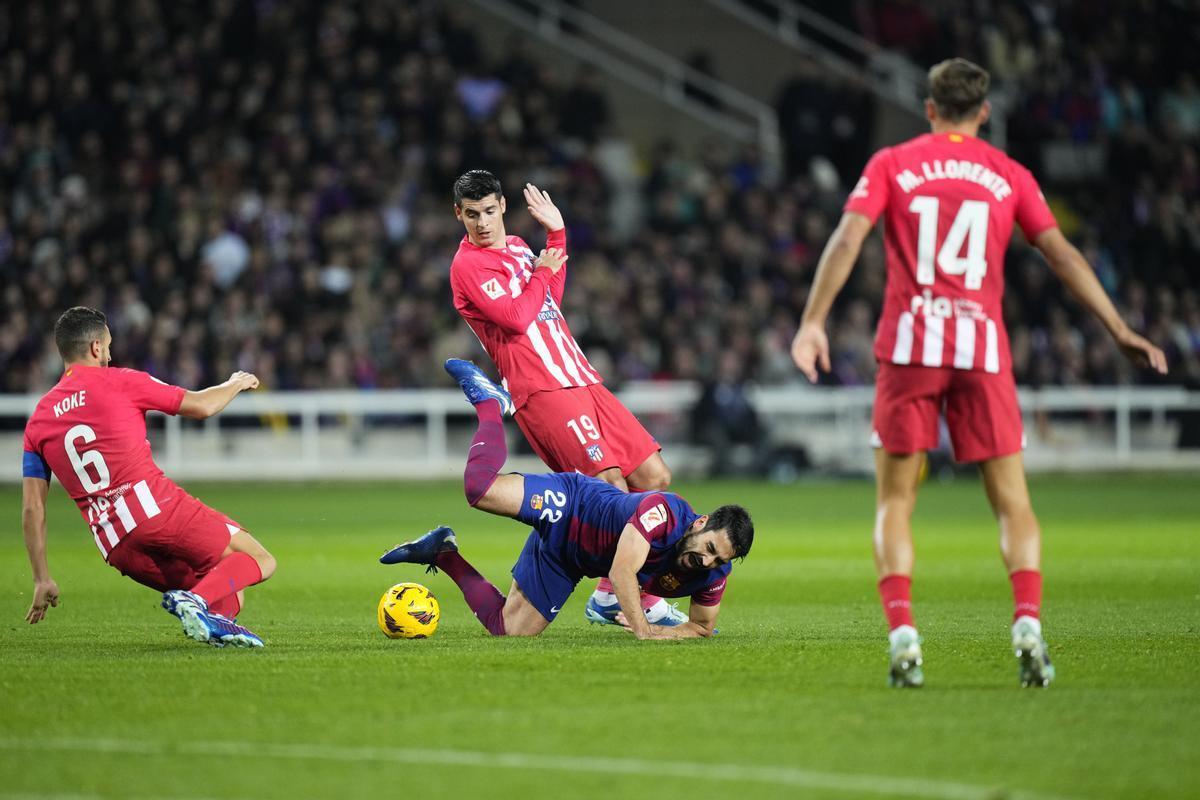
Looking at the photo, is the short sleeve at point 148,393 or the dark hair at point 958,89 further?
the short sleeve at point 148,393

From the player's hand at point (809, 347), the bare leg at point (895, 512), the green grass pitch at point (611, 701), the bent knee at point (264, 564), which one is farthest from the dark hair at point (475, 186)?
the bare leg at point (895, 512)

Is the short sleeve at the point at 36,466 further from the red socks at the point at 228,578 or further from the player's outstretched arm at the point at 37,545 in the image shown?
the red socks at the point at 228,578

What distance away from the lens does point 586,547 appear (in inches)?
355

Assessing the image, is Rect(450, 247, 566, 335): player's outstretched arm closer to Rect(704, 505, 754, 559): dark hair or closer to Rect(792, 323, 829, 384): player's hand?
Rect(704, 505, 754, 559): dark hair

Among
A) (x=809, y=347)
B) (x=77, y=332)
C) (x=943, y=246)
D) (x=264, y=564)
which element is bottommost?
(x=264, y=564)

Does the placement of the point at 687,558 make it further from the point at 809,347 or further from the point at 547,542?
the point at 809,347

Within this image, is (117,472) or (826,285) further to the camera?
(117,472)

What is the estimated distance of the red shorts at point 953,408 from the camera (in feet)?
22.9

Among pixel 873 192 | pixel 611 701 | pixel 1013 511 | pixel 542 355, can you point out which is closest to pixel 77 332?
pixel 542 355

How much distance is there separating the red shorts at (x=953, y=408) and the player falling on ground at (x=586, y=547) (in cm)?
173

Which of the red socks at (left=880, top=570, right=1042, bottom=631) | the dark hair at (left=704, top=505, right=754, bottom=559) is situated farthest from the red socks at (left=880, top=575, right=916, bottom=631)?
the dark hair at (left=704, top=505, right=754, bottom=559)

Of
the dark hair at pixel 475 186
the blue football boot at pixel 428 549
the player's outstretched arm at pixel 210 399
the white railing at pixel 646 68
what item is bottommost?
the blue football boot at pixel 428 549

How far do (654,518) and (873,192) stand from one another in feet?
7.54

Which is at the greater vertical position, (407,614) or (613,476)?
(613,476)
